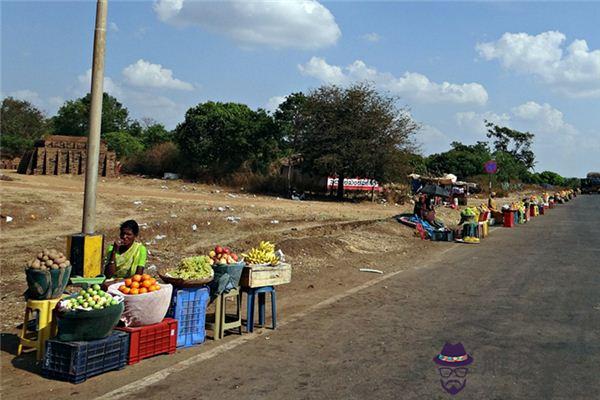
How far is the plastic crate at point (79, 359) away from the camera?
5.21 m

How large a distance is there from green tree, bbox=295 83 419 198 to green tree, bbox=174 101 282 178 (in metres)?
4.09

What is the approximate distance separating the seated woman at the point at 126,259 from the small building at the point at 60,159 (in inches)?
1226

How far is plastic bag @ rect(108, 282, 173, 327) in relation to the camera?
5816 millimetres

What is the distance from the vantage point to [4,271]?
10.5 metres

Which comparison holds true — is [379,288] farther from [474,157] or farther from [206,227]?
[474,157]

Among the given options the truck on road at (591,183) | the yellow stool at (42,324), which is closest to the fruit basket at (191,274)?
the yellow stool at (42,324)

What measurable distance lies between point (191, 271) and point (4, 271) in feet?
19.6

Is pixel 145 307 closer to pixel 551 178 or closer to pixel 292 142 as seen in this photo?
pixel 292 142

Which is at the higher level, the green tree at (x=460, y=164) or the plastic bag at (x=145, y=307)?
the green tree at (x=460, y=164)

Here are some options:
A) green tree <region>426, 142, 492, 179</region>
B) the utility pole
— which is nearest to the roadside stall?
the utility pole

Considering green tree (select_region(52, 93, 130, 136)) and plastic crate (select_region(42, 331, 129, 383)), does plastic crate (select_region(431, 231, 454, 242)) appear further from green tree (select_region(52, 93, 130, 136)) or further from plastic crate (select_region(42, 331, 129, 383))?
green tree (select_region(52, 93, 130, 136))

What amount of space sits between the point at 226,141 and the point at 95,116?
3166 centimetres

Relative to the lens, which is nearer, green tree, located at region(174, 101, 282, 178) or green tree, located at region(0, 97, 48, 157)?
green tree, located at region(174, 101, 282, 178)

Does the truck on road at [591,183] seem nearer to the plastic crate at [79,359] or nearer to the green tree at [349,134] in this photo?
the green tree at [349,134]
